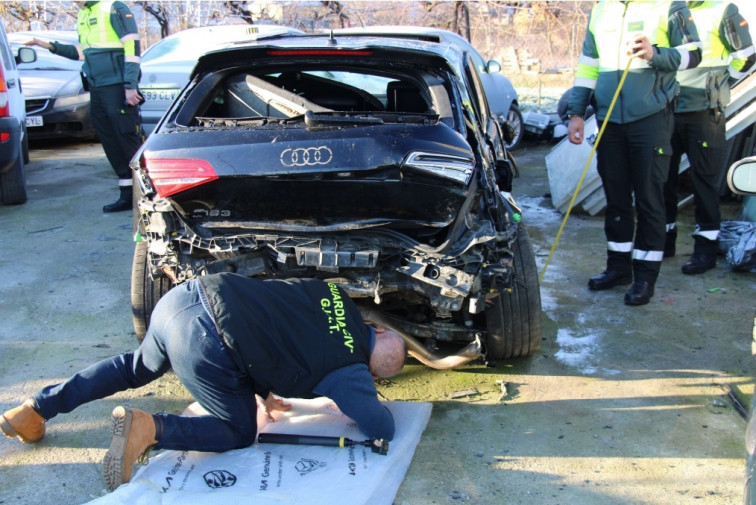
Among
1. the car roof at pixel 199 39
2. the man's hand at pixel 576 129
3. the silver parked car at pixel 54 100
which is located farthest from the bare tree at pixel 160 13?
the man's hand at pixel 576 129

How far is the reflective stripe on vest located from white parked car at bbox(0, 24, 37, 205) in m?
0.81

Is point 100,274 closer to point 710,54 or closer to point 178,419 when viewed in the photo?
point 178,419

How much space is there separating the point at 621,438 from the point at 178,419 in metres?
1.94

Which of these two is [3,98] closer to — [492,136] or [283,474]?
[492,136]

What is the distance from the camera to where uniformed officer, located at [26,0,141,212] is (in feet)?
21.1

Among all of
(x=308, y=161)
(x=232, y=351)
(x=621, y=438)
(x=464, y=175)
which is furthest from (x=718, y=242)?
(x=232, y=351)

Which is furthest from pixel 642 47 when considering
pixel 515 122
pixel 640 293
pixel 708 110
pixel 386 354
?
pixel 515 122

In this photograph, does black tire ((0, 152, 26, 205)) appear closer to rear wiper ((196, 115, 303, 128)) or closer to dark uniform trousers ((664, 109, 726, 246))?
rear wiper ((196, 115, 303, 128))

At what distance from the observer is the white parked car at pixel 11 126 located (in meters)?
6.23

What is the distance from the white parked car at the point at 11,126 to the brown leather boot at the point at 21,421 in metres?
4.19

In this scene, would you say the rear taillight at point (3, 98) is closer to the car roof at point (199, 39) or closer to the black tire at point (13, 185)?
the black tire at point (13, 185)

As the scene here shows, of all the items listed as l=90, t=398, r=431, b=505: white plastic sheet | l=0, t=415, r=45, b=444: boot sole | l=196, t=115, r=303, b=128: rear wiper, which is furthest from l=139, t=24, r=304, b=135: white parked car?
l=90, t=398, r=431, b=505: white plastic sheet

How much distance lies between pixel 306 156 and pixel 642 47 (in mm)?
2463

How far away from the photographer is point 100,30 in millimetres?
6449
